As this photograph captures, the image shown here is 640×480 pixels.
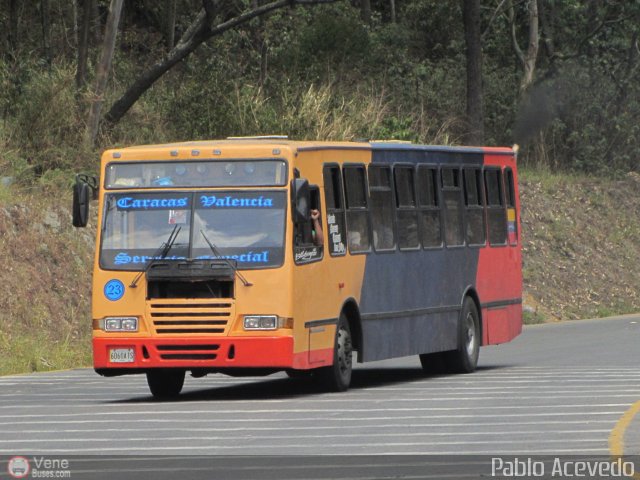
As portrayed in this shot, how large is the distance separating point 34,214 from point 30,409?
12.5m

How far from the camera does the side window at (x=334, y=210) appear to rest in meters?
19.4

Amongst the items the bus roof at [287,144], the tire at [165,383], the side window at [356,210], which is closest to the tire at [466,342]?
the bus roof at [287,144]

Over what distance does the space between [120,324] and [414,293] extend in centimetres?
469

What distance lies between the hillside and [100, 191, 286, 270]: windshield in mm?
5911

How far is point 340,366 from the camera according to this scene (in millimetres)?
19234

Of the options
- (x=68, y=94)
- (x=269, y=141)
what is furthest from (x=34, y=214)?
(x=269, y=141)

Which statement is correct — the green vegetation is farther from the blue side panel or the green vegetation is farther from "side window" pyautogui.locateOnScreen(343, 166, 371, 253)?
"side window" pyautogui.locateOnScreen(343, 166, 371, 253)

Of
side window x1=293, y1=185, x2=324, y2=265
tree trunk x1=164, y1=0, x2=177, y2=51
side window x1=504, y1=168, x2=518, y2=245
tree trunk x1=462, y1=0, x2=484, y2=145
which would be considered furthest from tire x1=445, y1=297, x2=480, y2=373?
tree trunk x1=164, y1=0, x2=177, y2=51

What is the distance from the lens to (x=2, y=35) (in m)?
43.9

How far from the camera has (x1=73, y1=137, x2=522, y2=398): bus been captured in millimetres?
18094

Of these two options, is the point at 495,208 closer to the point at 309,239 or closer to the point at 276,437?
the point at 309,239

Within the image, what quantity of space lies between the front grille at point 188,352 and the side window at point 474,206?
21.0 ft

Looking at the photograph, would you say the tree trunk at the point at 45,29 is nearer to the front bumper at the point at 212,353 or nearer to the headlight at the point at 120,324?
the headlight at the point at 120,324

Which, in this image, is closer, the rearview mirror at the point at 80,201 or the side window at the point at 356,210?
the rearview mirror at the point at 80,201
